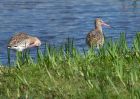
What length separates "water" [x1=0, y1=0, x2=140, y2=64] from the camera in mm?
22469

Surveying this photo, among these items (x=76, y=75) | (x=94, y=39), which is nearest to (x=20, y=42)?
(x=94, y=39)

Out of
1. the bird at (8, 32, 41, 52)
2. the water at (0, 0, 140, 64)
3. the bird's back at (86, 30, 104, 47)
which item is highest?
the bird's back at (86, 30, 104, 47)

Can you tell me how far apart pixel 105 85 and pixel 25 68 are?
181 cm

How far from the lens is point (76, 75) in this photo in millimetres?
10164

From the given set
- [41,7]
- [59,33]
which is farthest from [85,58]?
[41,7]

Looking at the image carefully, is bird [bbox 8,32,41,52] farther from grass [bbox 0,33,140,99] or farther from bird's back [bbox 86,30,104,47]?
grass [bbox 0,33,140,99]

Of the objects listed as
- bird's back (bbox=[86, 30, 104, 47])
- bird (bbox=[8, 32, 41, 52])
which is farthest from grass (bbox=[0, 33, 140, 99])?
bird (bbox=[8, 32, 41, 52])

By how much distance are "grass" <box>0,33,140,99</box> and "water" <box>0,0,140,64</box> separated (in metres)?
8.31

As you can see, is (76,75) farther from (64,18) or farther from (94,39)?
(64,18)

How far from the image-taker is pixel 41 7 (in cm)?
2841

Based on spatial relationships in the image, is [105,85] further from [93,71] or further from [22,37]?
[22,37]

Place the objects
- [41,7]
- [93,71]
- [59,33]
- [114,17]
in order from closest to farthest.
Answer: [93,71], [59,33], [114,17], [41,7]

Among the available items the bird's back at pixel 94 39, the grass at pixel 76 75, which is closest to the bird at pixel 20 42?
the bird's back at pixel 94 39

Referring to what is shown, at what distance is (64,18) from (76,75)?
Answer: 1618 centimetres
